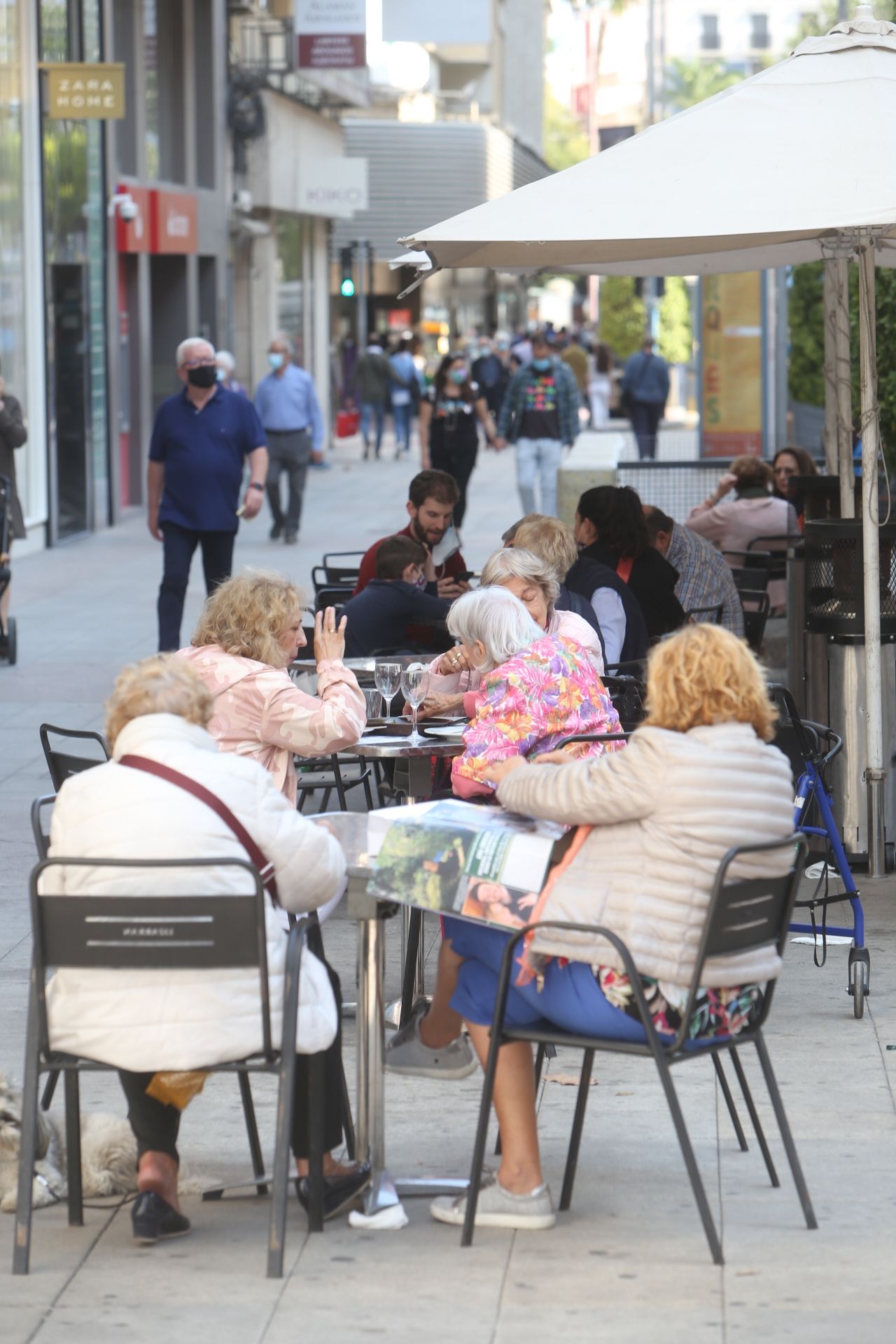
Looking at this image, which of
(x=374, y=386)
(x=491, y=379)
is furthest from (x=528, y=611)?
(x=491, y=379)

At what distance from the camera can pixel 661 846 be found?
3.93m

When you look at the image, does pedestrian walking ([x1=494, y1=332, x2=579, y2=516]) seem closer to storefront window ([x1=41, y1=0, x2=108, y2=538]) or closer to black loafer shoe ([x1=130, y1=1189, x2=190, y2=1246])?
storefront window ([x1=41, y1=0, x2=108, y2=538])

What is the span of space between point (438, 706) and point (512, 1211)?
6.54 feet

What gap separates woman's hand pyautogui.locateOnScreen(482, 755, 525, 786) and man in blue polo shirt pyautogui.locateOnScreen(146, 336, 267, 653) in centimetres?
635

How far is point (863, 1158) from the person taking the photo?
4.61m

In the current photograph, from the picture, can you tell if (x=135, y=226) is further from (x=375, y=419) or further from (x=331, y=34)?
(x=375, y=419)

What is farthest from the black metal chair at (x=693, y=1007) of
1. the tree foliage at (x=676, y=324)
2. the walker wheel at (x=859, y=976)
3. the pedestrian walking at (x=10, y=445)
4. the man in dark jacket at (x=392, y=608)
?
the tree foliage at (x=676, y=324)

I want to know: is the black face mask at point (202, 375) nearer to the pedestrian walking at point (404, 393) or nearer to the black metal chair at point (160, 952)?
the black metal chair at point (160, 952)

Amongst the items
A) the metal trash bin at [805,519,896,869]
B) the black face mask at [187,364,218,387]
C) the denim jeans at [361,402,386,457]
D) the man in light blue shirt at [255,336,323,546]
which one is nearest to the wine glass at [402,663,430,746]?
the metal trash bin at [805,519,896,869]

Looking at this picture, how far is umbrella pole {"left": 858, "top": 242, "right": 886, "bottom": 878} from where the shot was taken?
688cm

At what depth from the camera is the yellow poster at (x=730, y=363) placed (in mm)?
21016

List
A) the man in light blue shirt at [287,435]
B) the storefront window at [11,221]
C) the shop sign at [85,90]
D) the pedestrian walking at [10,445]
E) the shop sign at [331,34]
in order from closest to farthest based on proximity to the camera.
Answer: the pedestrian walking at [10,445]
the storefront window at [11,221]
the shop sign at [85,90]
the man in light blue shirt at [287,435]
the shop sign at [331,34]

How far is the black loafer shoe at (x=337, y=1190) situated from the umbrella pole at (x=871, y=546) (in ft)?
10.2

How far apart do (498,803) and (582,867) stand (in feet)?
4.51
